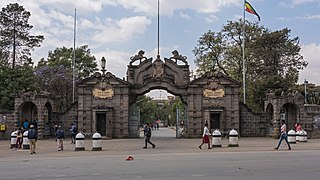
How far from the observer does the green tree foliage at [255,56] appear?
5802 centimetres

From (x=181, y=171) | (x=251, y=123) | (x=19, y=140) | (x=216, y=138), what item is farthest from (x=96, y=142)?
(x=251, y=123)

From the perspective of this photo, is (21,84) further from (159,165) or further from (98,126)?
(159,165)

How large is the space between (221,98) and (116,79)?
1021 cm

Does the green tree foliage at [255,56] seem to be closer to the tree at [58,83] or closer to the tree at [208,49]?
the tree at [208,49]

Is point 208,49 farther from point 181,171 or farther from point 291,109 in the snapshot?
point 181,171

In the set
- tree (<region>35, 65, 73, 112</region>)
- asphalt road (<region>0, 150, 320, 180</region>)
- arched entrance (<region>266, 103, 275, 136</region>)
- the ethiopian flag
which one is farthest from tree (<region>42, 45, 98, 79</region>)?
asphalt road (<region>0, 150, 320, 180</region>)

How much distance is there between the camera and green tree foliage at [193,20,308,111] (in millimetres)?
58016

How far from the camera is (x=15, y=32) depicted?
190 feet

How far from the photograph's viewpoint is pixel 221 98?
141 ft

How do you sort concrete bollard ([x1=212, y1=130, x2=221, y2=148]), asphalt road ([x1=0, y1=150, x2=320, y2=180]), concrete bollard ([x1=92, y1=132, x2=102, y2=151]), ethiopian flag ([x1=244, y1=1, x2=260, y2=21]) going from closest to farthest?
asphalt road ([x1=0, y1=150, x2=320, y2=180]) < concrete bollard ([x1=92, y1=132, x2=102, y2=151]) < concrete bollard ([x1=212, y1=130, x2=221, y2=148]) < ethiopian flag ([x1=244, y1=1, x2=260, y2=21])

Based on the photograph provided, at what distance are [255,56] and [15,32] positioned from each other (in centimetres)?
3130

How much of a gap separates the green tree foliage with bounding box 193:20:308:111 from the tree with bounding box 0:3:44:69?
22347 millimetres

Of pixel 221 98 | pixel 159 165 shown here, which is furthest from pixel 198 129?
pixel 159 165

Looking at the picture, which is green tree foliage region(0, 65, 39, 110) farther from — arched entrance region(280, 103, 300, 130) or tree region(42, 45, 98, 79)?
arched entrance region(280, 103, 300, 130)
